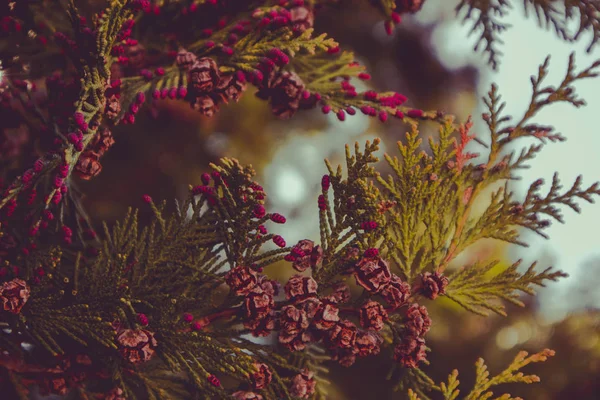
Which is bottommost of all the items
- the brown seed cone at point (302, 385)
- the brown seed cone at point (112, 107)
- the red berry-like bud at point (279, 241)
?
the brown seed cone at point (302, 385)

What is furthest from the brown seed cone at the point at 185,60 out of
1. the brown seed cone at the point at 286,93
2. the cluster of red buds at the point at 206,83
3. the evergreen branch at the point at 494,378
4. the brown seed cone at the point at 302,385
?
the evergreen branch at the point at 494,378

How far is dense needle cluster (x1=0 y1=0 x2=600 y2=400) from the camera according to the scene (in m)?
0.82

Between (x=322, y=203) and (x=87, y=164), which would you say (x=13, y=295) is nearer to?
(x=87, y=164)

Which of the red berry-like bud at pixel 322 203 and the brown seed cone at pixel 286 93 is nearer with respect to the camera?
the red berry-like bud at pixel 322 203

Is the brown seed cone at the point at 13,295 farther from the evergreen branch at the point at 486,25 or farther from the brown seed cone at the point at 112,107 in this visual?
the evergreen branch at the point at 486,25

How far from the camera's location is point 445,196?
3.14ft

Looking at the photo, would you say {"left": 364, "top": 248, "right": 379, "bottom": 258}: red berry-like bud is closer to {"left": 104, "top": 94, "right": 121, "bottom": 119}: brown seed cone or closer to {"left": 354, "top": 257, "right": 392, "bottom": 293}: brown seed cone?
{"left": 354, "top": 257, "right": 392, "bottom": 293}: brown seed cone

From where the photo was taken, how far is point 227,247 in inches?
34.6

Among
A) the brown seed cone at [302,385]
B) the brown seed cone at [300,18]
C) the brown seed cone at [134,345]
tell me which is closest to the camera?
the brown seed cone at [134,345]

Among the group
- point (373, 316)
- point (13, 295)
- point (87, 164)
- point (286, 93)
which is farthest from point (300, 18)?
point (13, 295)

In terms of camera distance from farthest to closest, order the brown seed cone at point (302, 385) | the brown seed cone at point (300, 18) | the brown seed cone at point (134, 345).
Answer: the brown seed cone at point (300, 18)
the brown seed cone at point (302, 385)
the brown seed cone at point (134, 345)

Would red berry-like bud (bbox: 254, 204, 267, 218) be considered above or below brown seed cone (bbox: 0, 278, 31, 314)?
above

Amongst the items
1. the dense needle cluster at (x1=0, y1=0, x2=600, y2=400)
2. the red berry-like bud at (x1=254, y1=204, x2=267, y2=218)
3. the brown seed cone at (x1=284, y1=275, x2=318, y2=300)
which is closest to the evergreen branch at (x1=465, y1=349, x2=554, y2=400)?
the dense needle cluster at (x1=0, y1=0, x2=600, y2=400)

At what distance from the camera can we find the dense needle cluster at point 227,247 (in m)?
0.82
